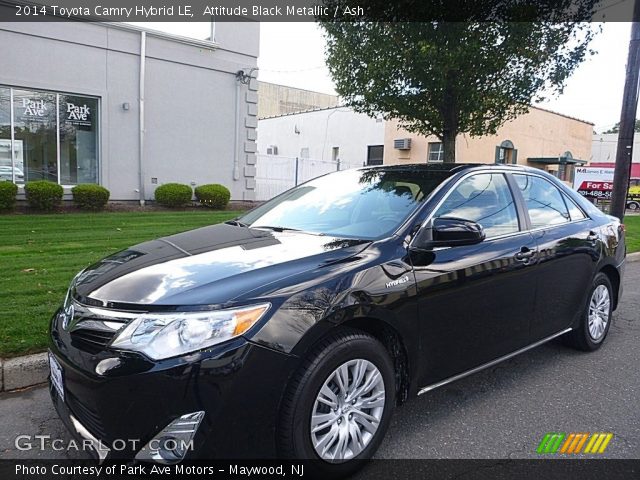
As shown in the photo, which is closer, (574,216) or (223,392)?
(223,392)

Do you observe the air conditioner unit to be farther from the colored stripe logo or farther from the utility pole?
the colored stripe logo

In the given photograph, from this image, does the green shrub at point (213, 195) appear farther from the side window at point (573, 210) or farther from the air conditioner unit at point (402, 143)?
the air conditioner unit at point (402, 143)

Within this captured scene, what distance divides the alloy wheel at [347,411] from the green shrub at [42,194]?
35.4 feet

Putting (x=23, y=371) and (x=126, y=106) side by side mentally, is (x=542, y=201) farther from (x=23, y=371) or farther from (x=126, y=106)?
(x=126, y=106)

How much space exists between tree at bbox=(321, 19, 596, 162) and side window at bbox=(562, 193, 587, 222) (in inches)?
223

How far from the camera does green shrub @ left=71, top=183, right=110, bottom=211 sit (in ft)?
38.2

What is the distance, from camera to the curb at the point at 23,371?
3.40 meters

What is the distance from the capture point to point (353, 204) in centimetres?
352

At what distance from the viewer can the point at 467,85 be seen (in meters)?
9.97

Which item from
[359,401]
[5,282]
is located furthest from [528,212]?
[5,282]

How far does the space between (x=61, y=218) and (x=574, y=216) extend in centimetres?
971

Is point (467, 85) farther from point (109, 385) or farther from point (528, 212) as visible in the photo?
point (109, 385)

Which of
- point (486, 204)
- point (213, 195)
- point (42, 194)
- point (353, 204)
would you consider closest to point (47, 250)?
point (42, 194)

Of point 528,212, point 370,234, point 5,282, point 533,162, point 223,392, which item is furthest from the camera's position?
point 533,162
